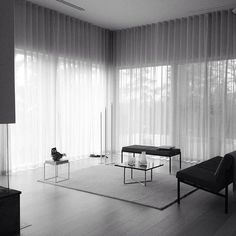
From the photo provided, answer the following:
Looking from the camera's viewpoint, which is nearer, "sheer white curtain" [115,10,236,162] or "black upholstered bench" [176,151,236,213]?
"black upholstered bench" [176,151,236,213]

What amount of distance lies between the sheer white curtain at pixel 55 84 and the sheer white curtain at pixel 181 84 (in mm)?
728

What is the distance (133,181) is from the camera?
5148 mm

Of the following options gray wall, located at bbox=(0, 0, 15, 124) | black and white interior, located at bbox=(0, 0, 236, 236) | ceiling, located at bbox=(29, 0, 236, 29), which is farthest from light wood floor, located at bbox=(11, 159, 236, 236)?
ceiling, located at bbox=(29, 0, 236, 29)

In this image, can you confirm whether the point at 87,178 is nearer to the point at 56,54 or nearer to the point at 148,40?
the point at 56,54

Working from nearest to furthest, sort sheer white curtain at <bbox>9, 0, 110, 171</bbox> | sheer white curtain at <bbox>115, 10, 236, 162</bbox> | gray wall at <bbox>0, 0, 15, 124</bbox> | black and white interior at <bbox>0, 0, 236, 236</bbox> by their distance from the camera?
1. gray wall at <bbox>0, 0, 15, 124</bbox>
2. black and white interior at <bbox>0, 0, 236, 236</bbox>
3. sheer white curtain at <bbox>9, 0, 110, 171</bbox>
4. sheer white curtain at <bbox>115, 10, 236, 162</bbox>

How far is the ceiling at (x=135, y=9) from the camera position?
595 cm

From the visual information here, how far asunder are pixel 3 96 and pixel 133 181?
2724 millimetres

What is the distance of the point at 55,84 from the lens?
662 centimetres

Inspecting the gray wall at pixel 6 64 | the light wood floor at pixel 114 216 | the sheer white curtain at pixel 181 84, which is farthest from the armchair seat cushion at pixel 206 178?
the sheer white curtain at pixel 181 84

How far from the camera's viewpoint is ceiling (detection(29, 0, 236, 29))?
234 inches

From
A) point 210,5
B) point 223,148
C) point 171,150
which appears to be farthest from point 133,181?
point 210,5

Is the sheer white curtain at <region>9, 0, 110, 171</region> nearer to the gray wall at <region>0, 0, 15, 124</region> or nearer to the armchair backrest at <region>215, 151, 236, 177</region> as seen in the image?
the gray wall at <region>0, 0, 15, 124</region>

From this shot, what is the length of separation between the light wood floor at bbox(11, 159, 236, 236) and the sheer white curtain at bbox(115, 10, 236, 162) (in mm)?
2462

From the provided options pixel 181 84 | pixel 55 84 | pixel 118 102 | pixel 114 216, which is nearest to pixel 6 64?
pixel 114 216
